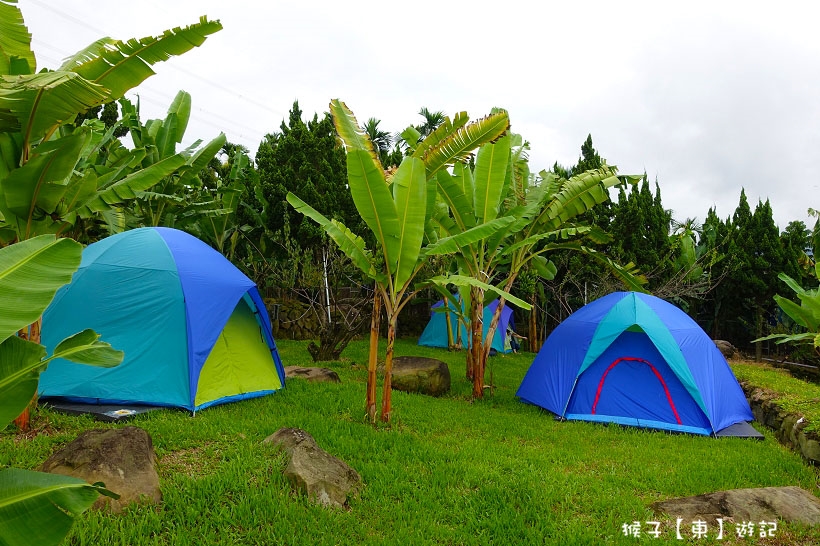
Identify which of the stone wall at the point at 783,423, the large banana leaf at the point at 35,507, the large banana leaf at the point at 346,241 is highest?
the large banana leaf at the point at 346,241

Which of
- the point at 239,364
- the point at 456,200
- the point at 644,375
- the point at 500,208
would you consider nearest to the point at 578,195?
the point at 500,208

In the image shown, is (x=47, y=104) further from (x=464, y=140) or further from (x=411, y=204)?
(x=464, y=140)

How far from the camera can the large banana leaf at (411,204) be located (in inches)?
227

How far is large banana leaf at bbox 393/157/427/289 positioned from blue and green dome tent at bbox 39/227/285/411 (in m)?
2.63

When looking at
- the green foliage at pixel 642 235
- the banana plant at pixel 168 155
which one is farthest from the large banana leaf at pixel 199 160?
the green foliage at pixel 642 235

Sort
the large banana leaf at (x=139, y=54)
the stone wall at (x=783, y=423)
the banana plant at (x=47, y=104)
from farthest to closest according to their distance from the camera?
the stone wall at (x=783, y=423) → the large banana leaf at (x=139, y=54) → the banana plant at (x=47, y=104)

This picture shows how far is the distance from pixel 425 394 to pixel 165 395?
3.99 meters

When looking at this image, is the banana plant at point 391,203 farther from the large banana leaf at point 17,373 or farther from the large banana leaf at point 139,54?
the large banana leaf at point 17,373

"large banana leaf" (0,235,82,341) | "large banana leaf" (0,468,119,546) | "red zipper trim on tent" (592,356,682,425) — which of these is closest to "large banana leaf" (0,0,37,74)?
"large banana leaf" (0,235,82,341)

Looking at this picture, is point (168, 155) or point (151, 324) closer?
point (151, 324)

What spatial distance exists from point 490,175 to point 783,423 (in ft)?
17.4

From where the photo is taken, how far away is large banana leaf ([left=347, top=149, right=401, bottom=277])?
5523 mm

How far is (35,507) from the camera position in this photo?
1.96m

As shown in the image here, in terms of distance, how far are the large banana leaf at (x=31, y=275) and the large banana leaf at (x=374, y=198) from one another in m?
3.42
